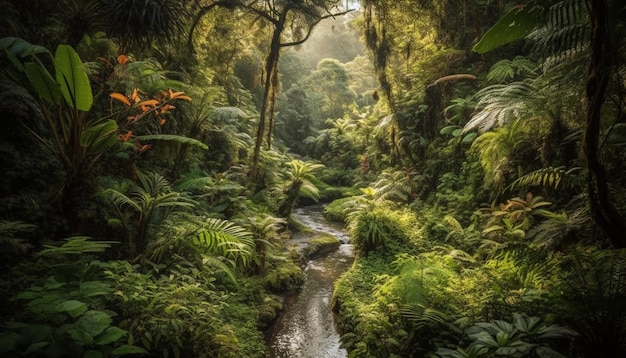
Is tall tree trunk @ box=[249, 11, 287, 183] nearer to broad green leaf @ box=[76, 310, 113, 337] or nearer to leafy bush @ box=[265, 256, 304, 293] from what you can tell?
leafy bush @ box=[265, 256, 304, 293]

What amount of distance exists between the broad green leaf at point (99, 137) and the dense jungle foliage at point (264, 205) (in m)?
0.03

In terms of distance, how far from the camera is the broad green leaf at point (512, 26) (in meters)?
3.08

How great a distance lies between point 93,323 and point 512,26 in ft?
15.1

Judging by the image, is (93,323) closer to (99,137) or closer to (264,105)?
(99,137)

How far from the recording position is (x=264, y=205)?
877 centimetres

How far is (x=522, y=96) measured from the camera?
5.28 m

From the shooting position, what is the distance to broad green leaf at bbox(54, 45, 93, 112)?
3287mm

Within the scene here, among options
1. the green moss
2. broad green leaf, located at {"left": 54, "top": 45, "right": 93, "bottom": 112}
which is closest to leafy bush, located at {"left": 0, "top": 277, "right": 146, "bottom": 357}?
broad green leaf, located at {"left": 54, "top": 45, "right": 93, "bottom": 112}

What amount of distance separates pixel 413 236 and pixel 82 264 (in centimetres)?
583

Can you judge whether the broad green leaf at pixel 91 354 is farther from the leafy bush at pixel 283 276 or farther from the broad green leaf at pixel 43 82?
the leafy bush at pixel 283 276

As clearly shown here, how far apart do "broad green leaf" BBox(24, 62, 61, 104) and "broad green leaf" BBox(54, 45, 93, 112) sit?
8cm

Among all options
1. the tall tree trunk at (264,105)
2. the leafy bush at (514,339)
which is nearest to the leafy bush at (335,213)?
the tall tree trunk at (264,105)

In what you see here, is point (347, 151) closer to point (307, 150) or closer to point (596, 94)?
point (307, 150)

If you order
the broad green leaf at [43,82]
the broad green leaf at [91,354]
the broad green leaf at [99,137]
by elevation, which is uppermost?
the broad green leaf at [43,82]
